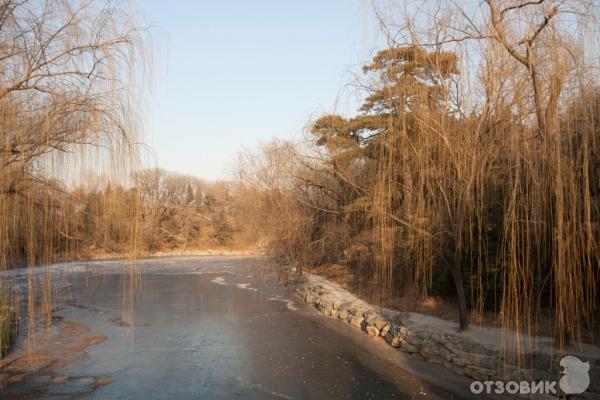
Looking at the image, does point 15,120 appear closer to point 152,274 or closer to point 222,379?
point 222,379

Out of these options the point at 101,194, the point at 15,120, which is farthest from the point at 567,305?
the point at 15,120

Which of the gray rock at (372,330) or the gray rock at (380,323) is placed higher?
the gray rock at (380,323)

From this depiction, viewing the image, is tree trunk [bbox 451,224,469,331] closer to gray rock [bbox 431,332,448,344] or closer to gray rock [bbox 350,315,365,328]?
gray rock [bbox 431,332,448,344]

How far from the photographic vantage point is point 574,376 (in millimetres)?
5133

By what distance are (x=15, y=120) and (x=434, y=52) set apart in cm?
549

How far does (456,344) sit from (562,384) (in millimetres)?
1941

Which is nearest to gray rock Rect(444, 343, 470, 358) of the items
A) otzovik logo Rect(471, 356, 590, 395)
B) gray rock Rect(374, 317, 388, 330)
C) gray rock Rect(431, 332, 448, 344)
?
gray rock Rect(431, 332, 448, 344)

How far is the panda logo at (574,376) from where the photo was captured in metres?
4.99

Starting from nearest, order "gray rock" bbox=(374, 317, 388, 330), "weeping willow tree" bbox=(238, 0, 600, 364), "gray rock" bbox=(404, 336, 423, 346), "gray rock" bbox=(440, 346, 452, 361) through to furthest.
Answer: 1. "weeping willow tree" bbox=(238, 0, 600, 364)
2. "gray rock" bbox=(440, 346, 452, 361)
3. "gray rock" bbox=(404, 336, 423, 346)
4. "gray rock" bbox=(374, 317, 388, 330)

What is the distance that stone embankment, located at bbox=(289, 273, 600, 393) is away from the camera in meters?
5.58

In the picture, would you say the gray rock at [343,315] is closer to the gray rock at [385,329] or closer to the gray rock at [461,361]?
the gray rock at [385,329]

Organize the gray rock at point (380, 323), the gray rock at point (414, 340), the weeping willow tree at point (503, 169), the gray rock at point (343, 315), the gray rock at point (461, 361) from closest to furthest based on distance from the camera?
1. the weeping willow tree at point (503, 169)
2. the gray rock at point (461, 361)
3. the gray rock at point (414, 340)
4. the gray rock at point (380, 323)
5. the gray rock at point (343, 315)

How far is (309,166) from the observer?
14141 millimetres

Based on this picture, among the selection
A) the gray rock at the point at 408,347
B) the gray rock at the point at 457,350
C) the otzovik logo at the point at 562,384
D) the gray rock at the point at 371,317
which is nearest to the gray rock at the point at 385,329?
the gray rock at the point at 371,317
